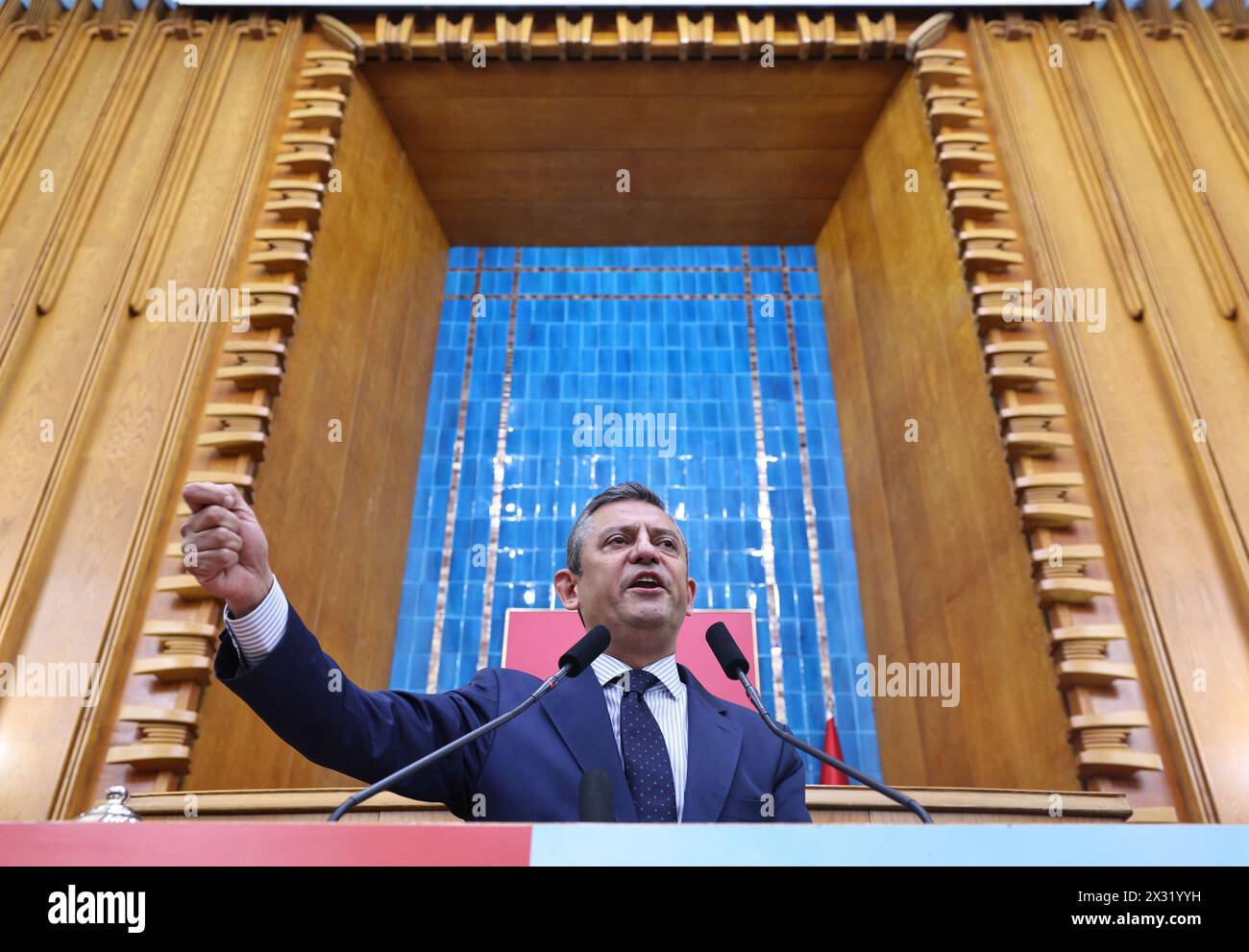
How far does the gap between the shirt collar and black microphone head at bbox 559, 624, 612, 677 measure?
0.38m

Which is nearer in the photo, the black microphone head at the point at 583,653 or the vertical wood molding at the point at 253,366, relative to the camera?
the black microphone head at the point at 583,653

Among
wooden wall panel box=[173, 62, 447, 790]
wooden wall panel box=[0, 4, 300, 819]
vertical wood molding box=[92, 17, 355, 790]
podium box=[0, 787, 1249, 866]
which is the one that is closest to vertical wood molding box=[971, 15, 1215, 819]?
podium box=[0, 787, 1249, 866]

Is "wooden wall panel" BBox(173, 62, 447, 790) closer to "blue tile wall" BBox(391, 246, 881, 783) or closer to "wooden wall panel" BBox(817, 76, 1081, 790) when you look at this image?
"blue tile wall" BBox(391, 246, 881, 783)

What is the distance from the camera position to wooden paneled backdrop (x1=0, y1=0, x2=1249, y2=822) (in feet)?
11.3

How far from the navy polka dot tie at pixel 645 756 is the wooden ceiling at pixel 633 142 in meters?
4.36

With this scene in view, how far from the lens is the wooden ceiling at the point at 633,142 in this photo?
554cm

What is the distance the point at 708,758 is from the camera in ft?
6.55

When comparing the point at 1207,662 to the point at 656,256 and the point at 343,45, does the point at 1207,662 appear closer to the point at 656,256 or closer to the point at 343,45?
the point at 656,256

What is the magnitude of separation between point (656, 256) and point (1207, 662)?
180 inches

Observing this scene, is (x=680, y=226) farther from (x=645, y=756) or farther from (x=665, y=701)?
(x=645, y=756)

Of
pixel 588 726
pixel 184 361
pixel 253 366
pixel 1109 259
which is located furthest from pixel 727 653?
pixel 1109 259

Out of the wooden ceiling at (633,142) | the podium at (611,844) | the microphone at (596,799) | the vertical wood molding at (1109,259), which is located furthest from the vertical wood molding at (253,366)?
the vertical wood molding at (1109,259)

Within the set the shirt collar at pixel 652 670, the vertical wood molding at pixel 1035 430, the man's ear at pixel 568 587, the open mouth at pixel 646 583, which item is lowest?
the shirt collar at pixel 652 670

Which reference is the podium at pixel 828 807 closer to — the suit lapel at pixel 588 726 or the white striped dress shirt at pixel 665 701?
the white striped dress shirt at pixel 665 701
